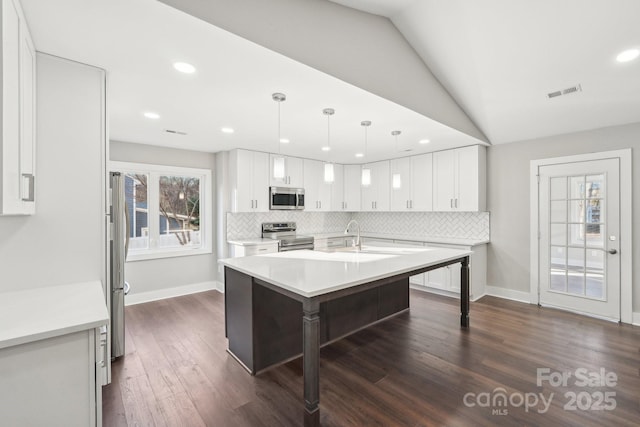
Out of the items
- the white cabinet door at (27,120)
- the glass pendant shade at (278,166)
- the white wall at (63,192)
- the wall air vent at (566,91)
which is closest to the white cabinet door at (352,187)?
the wall air vent at (566,91)

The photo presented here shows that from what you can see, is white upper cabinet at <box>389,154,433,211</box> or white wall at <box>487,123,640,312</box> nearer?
white wall at <box>487,123,640,312</box>

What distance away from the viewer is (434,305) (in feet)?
13.6

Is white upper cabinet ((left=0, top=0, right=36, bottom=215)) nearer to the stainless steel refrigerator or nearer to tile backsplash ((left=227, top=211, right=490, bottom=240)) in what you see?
the stainless steel refrigerator

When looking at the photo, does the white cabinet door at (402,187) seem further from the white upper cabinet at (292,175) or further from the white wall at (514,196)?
the white upper cabinet at (292,175)

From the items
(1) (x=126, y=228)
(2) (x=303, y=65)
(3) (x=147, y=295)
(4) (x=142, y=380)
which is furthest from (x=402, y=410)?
(3) (x=147, y=295)

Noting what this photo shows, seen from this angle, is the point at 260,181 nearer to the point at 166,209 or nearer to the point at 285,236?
the point at 285,236

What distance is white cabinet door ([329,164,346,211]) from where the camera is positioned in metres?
6.07

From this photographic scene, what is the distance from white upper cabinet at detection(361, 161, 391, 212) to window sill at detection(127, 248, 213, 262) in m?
3.18

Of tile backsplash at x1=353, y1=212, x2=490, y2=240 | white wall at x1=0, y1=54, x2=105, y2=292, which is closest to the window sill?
white wall at x1=0, y1=54, x2=105, y2=292

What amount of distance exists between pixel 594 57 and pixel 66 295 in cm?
443

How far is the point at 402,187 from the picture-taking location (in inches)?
211

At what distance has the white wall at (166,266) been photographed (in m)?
4.25

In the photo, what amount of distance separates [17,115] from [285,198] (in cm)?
384

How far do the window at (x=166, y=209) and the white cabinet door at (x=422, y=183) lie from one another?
360cm
